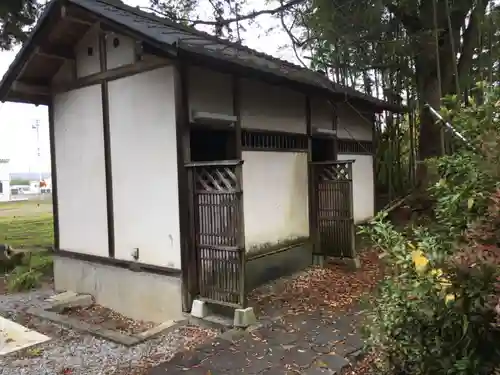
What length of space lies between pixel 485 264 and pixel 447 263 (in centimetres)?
23

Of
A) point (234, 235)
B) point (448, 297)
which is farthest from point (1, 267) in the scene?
point (448, 297)

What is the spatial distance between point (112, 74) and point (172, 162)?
5.80ft

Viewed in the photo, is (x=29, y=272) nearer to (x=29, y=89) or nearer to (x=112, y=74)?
(x=29, y=89)

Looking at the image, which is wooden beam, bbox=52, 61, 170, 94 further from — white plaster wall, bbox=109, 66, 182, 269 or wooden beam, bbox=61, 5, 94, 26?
wooden beam, bbox=61, 5, 94, 26

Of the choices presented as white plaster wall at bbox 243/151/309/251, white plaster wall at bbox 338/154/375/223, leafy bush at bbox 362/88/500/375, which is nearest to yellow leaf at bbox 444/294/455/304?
leafy bush at bbox 362/88/500/375

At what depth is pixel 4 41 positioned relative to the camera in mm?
8484

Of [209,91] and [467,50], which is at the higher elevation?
[467,50]

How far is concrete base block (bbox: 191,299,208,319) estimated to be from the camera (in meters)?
A: 5.15

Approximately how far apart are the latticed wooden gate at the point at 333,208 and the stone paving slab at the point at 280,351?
2.21 metres

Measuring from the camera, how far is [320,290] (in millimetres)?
6156

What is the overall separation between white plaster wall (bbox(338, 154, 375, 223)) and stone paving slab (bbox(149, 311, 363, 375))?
4.32 meters

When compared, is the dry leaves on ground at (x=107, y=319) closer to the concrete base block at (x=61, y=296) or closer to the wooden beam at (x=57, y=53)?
the concrete base block at (x=61, y=296)

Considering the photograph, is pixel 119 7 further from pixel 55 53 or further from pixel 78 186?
pixel 78 186

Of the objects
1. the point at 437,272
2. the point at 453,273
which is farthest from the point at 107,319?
the point at 453,273
